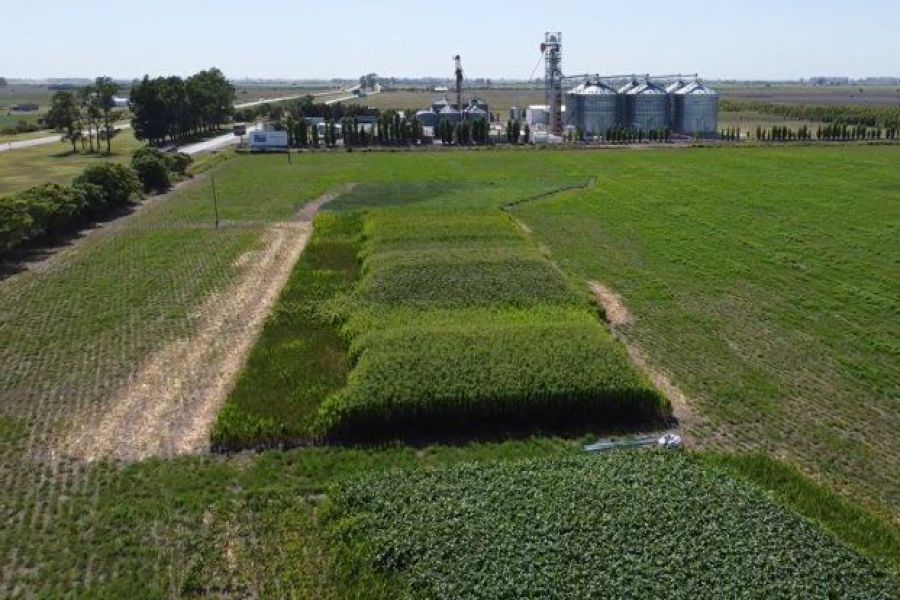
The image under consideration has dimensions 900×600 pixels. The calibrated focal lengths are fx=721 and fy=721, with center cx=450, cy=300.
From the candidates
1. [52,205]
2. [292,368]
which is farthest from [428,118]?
[292,368]

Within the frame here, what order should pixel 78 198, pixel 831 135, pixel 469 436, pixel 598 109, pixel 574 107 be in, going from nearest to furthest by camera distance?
pixel 469 436, pixel 78 198, pixel 831 135, pixel 598 109, pixel 574 107

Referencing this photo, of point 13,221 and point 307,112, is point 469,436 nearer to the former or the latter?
point 13,221

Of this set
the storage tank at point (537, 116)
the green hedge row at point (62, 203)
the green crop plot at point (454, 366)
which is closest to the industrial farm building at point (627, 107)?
the storage tank at point (537, 116)

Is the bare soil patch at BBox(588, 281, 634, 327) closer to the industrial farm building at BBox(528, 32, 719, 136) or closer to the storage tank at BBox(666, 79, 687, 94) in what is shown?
the industrial farm building at BBox(528, 32, 719, 136)

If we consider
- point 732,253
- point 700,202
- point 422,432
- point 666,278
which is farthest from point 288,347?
point 700,202

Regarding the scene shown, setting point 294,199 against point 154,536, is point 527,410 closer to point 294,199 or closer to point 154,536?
point 154,536

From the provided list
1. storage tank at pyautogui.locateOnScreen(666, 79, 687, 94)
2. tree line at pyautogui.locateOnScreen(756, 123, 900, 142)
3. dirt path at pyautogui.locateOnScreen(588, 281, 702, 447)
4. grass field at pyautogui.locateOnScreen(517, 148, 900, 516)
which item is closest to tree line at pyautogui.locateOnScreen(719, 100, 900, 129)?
tree line at pyautogui.locateOnScreen(756, 123, 900, 142)

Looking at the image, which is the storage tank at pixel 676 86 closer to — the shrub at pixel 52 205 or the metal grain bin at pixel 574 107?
the metal grain bin at pixel 574 107
